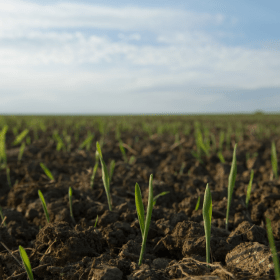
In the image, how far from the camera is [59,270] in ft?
3.24

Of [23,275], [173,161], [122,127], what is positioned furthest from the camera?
[122,127]

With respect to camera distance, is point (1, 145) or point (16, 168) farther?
point (16, 168)

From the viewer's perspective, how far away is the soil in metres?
0.93

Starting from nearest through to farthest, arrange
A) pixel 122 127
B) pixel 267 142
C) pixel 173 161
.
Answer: pixel 173 161
pixel 267 142
pixel 122 127

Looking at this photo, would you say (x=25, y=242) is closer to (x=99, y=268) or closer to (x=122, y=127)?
(x=99, y=268)

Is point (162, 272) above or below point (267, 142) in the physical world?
below

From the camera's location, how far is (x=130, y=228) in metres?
1.24

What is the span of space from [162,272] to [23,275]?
1.69 feet

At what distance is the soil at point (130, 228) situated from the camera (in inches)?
36.5

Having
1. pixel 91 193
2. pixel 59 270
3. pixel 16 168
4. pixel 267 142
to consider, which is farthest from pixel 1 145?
pixel 267 142


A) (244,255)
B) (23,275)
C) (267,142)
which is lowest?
(23,275)

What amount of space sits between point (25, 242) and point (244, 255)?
962 mm

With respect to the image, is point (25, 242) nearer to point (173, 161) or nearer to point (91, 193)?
point (91, 193)

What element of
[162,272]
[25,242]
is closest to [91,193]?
[25,242]
